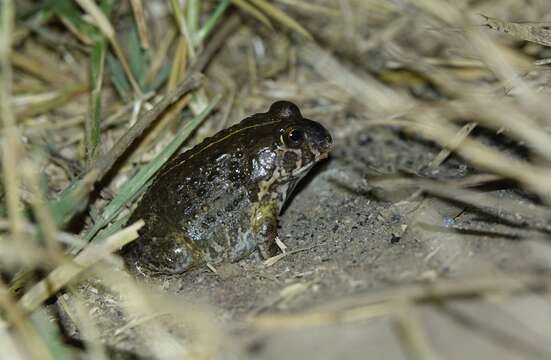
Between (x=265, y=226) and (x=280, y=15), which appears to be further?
(x=280, y=15)

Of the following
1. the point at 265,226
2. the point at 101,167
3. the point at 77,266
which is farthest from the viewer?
the point at 265,226

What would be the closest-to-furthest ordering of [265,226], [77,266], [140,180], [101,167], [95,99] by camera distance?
[77,266]
[101,167]
[265,226]
[140,180]
[95,99]

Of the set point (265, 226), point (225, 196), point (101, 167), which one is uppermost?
point (101, 167)

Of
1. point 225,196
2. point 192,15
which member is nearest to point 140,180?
point 225,196

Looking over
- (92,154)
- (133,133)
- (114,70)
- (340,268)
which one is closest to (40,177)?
(92,154)

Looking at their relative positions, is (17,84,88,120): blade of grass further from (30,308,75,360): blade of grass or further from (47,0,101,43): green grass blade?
(30,308,75,360): blade of grass

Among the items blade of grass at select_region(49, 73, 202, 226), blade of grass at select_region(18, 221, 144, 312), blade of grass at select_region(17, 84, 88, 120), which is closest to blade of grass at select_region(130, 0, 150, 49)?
blade of grass at select_region(49, 73, 202, 226)

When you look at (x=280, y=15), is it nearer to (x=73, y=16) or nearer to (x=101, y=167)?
(x=73, y=16)

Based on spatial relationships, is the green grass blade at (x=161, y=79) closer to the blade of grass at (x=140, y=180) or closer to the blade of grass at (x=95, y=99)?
the blade of grass at (x=95, y=99)

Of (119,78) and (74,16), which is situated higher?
(74,16)
